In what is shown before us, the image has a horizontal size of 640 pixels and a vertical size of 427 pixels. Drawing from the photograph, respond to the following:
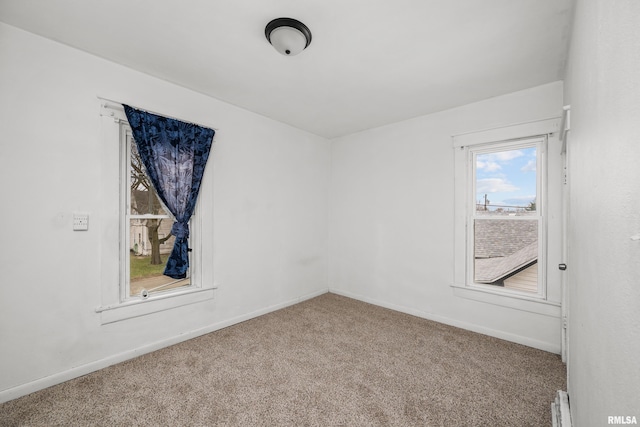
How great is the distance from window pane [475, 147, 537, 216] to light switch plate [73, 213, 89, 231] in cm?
388

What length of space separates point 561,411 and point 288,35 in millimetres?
3023

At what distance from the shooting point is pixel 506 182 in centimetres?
300

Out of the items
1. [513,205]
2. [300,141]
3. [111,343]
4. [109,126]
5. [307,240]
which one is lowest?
[111,343]

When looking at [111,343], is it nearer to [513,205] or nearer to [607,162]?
[607,162]

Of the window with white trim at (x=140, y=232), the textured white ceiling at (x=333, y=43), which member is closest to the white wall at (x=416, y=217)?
the textured white ceiling at (x=333, y=43)

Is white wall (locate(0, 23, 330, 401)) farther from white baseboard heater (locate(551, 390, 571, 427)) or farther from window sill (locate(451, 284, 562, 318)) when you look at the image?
white baseboard heater (locate(551, 390, 571, 427))

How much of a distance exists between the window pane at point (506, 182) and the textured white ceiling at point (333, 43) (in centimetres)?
69

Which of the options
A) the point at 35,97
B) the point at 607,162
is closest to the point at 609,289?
the point at 607,162

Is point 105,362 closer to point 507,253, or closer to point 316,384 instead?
point 316,384

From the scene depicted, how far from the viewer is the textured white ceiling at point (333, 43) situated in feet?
5.81

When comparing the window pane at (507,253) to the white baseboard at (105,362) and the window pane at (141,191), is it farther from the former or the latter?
A: the window pane at (141,191)

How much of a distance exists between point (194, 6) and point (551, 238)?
357 cm

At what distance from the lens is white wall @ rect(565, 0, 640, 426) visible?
0.59m

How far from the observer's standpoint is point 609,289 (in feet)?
2.56
